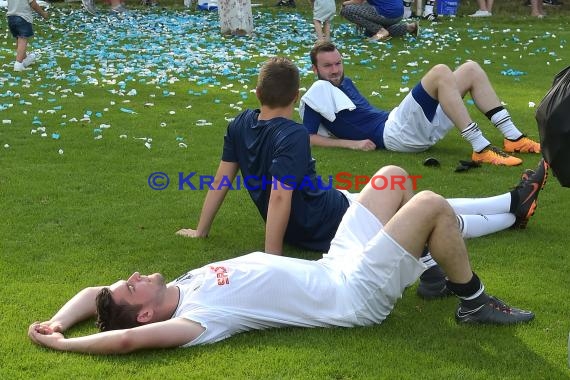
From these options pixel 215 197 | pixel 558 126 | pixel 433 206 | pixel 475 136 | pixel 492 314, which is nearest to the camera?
pixel 558 126

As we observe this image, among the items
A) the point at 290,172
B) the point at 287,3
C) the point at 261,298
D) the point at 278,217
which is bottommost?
the point at 287,3

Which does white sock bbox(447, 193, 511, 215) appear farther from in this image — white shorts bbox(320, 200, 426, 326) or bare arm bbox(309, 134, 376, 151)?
bare arm bbox(309, 134, 376, 151)

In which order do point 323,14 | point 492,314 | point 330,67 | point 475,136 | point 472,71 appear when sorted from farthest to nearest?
point 323,14
point 330,67
point 472,71
point 475,136
point 492,314

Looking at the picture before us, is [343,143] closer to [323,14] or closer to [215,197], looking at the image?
[215,197]

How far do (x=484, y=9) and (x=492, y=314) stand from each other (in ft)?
53.9

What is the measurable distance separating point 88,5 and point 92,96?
1090 centimetres

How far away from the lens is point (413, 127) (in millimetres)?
7715

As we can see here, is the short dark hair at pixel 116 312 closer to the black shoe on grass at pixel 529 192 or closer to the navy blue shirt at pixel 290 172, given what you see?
the navy blue shirt at pixel 290 172

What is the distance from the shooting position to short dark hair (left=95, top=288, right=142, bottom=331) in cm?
409

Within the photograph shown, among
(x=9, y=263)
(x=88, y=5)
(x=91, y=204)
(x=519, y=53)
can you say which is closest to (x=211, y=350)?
(x=9, y=263)

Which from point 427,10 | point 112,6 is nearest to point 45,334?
point 427,10

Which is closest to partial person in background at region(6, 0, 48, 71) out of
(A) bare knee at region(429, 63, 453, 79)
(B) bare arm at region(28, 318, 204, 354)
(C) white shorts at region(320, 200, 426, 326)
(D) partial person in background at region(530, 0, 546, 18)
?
(A) bare knee at region(429, 63, 453, 79)

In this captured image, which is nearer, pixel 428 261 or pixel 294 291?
pixel 294 291

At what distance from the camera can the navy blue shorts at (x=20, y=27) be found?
1277 centimetres
